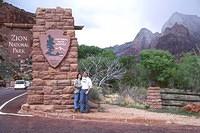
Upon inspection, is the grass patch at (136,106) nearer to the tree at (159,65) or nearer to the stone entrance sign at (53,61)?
the stone entrance sign at (53,61)

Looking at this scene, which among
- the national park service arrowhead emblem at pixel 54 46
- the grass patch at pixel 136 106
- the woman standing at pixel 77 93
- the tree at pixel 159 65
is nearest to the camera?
the woman standing at pixel 77 93

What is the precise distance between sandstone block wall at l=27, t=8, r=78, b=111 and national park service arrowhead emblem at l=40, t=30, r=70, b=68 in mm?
173

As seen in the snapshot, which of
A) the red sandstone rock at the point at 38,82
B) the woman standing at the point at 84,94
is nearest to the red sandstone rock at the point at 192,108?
the woman standing at the point at 84,94

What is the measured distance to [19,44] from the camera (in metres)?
20.3

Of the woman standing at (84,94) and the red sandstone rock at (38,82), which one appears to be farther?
the red sandstone rock at (38,82)

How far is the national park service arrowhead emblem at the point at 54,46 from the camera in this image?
1973 centimetres

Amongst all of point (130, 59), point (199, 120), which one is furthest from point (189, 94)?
point (130, 59)

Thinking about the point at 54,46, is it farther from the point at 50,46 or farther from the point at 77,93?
the point at 77,93

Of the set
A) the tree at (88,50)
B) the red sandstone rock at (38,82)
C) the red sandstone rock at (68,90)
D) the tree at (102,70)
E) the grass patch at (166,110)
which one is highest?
the tree at (88,50)

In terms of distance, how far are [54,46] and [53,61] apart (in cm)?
64

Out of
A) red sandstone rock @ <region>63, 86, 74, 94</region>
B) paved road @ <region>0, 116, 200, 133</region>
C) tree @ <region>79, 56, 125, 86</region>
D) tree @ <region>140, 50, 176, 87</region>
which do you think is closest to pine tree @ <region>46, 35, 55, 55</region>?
red sandstone rock @ <region>63, 86, 74, 94</region>

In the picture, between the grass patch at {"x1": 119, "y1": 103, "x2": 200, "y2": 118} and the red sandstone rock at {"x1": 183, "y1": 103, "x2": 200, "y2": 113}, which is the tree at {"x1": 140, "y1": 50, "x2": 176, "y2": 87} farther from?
the red sandstone rock at {"x1": 183, "y1": 103, "x2": 200, "y2": 113}

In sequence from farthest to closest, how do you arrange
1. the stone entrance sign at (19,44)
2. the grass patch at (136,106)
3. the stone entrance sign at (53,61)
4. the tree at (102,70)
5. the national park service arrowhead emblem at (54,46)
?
the tree at (102,70) < the grass patch at (136,106) < the stone entrance sign at (19,44) < the national park service arrowhead emblem at (54,46) < the stone entrance sign at (53,61)

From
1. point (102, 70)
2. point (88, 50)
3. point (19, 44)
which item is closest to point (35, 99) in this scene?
point (19, 44)
